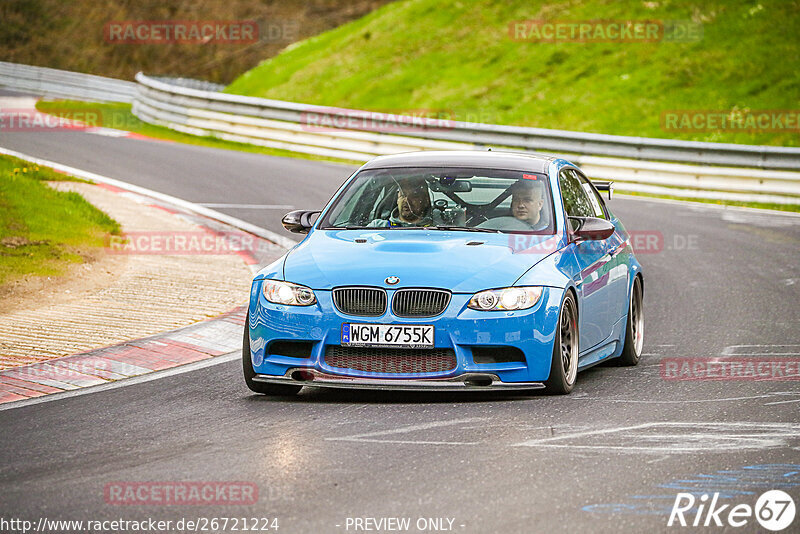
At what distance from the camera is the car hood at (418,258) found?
25.6ft

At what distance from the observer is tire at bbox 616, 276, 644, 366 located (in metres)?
9.65

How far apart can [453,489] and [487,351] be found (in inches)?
79.5

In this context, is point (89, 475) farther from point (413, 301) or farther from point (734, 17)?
point (734, 17)

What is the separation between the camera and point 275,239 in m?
15.9

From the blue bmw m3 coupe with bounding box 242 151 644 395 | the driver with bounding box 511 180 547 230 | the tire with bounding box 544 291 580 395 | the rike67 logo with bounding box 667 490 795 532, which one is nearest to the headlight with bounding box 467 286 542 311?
the blue bmw m3 coupe with bounding box 242 151 644 395

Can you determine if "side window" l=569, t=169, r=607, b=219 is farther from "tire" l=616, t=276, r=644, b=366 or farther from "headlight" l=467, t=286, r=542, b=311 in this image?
"headlight" l=467, t=286, r=542, b=311

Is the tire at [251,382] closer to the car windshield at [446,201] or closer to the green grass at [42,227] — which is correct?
the car windshield at [446,201]

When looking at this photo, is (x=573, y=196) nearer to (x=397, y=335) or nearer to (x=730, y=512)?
(x=397, y=335)

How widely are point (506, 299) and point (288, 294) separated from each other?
4.48 ft

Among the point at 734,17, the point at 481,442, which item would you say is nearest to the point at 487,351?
the point at 481,442

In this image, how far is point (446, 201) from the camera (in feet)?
29.8

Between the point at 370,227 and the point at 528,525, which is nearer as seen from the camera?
the point at 528,525

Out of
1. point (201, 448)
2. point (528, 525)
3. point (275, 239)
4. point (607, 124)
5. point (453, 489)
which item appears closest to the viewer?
point (528, 525)

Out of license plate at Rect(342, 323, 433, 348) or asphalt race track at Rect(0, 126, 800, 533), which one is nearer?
asphalt race track at Rect(0, 126, 800, 533)
